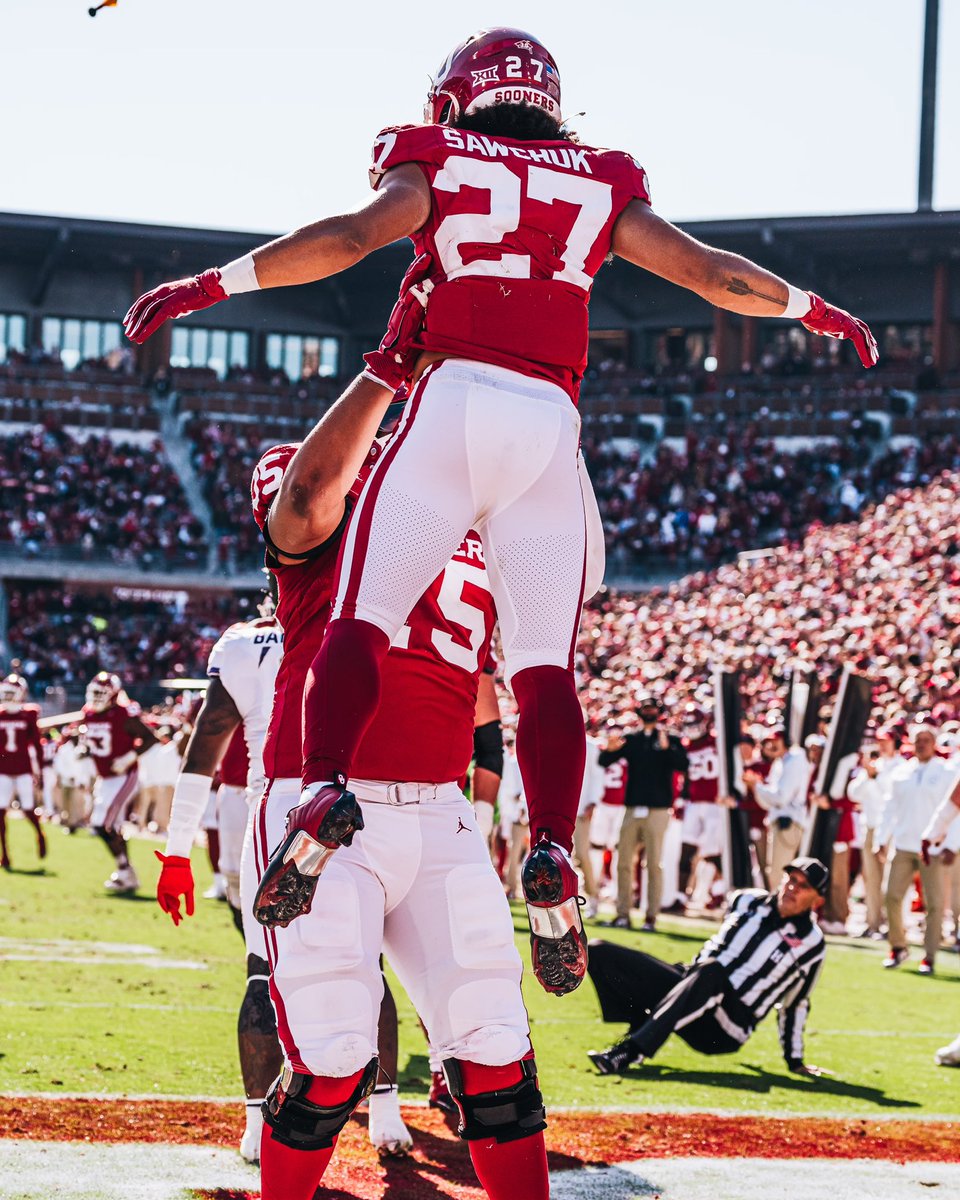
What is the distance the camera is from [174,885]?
4645 mm

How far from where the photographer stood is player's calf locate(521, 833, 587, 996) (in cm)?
312

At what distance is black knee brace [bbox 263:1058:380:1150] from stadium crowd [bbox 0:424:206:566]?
33.9 metres

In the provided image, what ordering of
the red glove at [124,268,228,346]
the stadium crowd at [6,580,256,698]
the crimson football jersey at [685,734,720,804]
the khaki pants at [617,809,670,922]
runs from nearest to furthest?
1. the red glove at [124,268,228,346]
2. the khaki pants at [617,809,670,922]
3. the crimson football jersey at [685,734,720,804]
4. the stadium crowd at [6,580,256,698]

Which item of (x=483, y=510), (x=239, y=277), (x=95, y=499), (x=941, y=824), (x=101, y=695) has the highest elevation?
(x=95, y=499)

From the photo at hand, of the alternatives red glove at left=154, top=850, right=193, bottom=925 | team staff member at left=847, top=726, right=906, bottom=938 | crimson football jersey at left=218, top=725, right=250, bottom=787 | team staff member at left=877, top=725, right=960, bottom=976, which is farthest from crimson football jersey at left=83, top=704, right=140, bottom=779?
red glove at left=154, top=850, right=193, bottom=925

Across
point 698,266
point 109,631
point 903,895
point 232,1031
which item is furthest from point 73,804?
point 698,266

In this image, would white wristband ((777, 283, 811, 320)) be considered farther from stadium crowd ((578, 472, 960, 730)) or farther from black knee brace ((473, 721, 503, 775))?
stadium crowd ((578, 472, 960, 730))

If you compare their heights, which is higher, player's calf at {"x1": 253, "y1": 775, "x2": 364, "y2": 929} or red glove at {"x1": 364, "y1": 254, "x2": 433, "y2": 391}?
red glove at {"x1": 364, "y1": 254, "x2": 433, "y2": 391}

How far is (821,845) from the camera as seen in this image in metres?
13.8

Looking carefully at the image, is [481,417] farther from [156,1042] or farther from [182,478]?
[182,478]

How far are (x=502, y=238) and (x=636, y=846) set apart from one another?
11.9 m

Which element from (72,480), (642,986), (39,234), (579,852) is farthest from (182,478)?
(642,986)

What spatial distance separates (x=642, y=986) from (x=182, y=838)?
3.49 m

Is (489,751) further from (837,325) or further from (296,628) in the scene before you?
(837,325)
